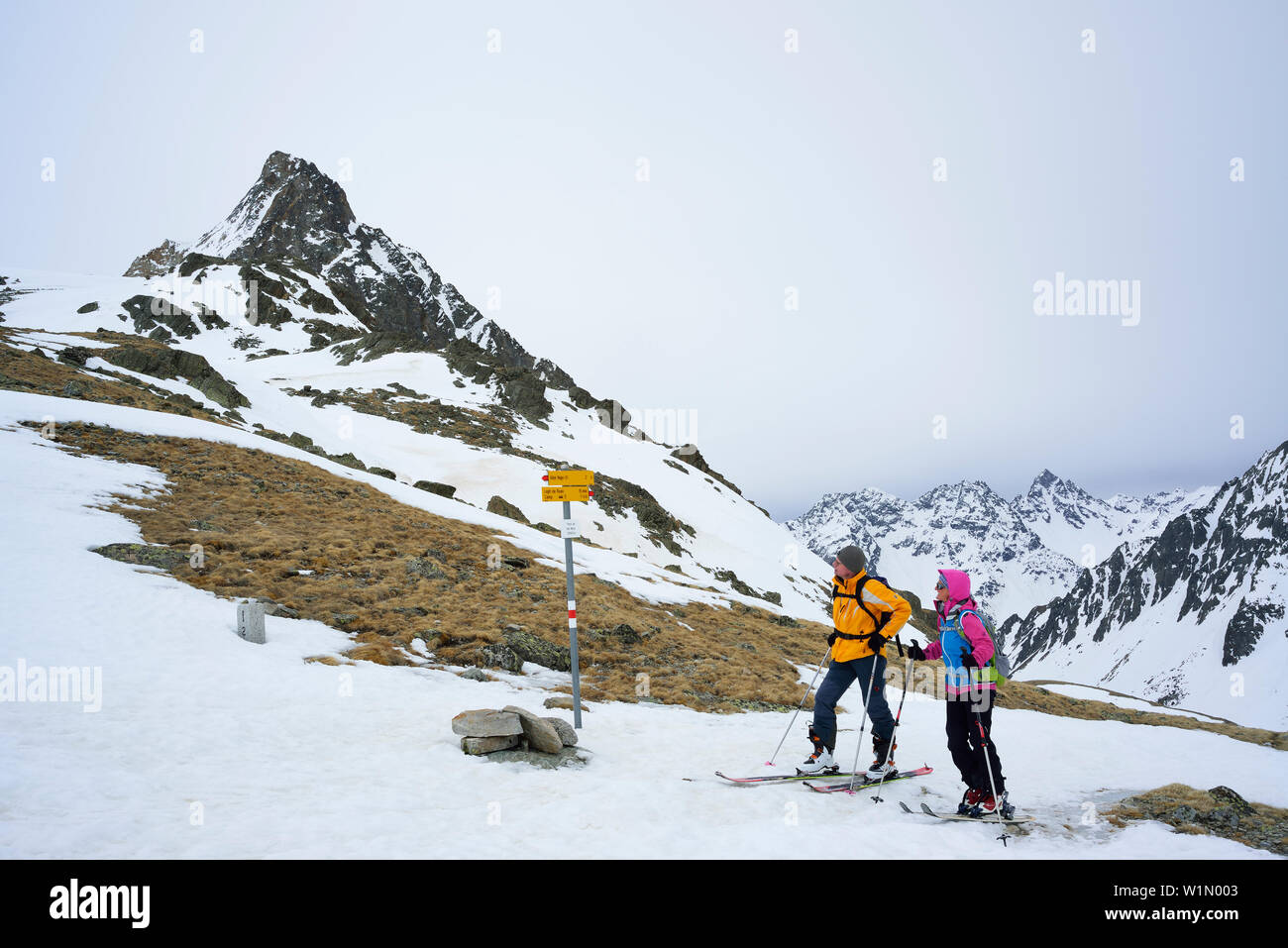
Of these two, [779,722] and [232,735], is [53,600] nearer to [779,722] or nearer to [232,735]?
[232,735]

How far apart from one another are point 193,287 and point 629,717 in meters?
98.2

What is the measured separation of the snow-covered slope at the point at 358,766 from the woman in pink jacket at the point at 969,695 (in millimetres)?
657

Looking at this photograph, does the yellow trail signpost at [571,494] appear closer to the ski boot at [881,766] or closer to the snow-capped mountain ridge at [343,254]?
the ski boot at [881,766]

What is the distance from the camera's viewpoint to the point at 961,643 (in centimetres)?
759

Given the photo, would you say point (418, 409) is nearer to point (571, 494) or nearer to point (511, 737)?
point (571, 494)

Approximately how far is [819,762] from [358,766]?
6099 mm

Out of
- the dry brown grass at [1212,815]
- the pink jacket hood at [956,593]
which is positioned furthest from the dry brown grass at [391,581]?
the dry brown grass at [1212,815]

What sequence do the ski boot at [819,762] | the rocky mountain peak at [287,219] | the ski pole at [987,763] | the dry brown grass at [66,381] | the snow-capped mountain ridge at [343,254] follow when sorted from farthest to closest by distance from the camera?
the rocky mountain peak at [287,219] → the snow-capped mountain ridge at [343,254] → the dry brown grass at [66,381] → the ski boot at [819,762] → the ski pole at [987,763]

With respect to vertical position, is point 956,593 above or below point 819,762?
above

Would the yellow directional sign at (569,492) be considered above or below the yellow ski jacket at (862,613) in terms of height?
above

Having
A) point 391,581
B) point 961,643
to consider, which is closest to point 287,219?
point 391,581

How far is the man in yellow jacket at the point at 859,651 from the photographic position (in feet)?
28.0

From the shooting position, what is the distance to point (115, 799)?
232 inches
